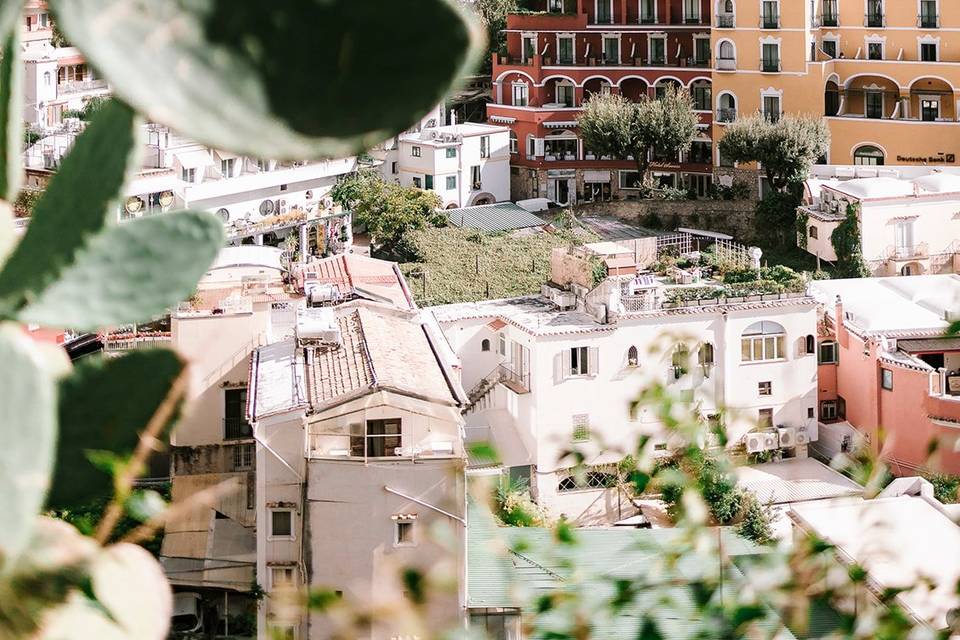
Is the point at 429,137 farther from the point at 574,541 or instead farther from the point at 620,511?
the point at 574,541

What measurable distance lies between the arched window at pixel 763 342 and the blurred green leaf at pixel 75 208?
1684 centimetres

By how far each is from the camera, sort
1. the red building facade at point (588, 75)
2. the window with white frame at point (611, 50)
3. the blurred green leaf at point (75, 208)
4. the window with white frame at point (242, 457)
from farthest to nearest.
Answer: the window with white frame at point (611, 50) → the red building facade at point (588, 75) → the window with white frame at point (242, 457) → the blurred green leaf at point (75, 208)

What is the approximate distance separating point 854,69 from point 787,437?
1222 cm

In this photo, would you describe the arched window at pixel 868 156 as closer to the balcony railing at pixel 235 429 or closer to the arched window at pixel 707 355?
the arched window at pixel 707 355

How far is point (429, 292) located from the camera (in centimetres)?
2244

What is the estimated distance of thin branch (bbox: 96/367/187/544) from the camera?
1.50m

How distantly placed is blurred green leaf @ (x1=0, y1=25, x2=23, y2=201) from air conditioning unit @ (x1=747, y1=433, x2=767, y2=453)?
648 inches

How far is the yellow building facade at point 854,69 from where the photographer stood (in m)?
26.8

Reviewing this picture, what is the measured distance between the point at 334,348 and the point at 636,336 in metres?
6.10

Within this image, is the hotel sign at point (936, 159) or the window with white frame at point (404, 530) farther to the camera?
the hotel sign at point (936, 159)

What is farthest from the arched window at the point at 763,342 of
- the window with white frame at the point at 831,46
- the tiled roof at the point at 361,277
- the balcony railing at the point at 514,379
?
the window with white frame at the point at 831,46

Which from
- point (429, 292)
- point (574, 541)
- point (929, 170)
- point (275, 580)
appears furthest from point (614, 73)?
point (574, 541)

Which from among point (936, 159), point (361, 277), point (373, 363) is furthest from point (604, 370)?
point (936, 159)

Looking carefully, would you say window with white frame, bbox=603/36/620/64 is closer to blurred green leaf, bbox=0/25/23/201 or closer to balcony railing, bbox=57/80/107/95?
balcony railing, bbox=57/80/107/95
